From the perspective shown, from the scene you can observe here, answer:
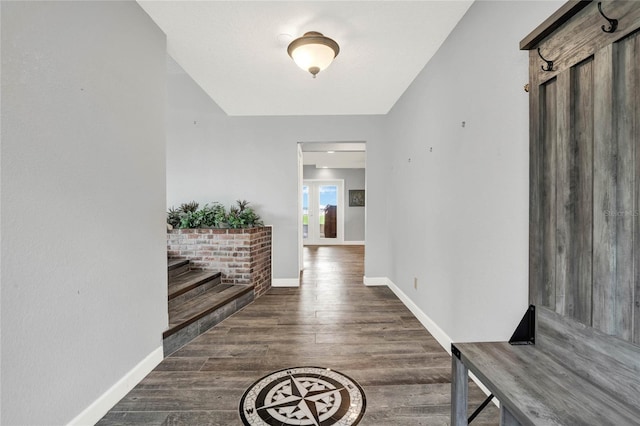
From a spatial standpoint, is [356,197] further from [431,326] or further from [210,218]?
[431,326]

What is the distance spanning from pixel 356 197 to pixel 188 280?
22.1 ft

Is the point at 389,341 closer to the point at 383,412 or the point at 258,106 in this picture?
the point at 383,412

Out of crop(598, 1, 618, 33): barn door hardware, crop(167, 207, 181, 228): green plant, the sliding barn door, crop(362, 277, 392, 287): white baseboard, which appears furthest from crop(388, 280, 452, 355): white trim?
crop(167, 207, 181, 228): green plant

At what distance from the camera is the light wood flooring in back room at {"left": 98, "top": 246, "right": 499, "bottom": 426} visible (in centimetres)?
156

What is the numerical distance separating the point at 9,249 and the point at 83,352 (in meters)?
0.66

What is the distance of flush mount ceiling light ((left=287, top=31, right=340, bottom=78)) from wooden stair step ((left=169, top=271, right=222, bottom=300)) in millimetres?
2401

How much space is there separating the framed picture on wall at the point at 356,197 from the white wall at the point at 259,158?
497 cm

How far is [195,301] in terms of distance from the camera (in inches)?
112

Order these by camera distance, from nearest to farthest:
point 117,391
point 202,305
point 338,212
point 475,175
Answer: point 117,391, point 475,175, point 202,305, point 338,212

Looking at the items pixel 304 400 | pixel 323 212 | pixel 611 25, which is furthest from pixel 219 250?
pixel 323 212

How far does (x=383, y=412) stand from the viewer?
5.12 feet

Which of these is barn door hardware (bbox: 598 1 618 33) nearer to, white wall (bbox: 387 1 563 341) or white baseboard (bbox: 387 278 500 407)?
white wall (bbox: 387 1 563 341)

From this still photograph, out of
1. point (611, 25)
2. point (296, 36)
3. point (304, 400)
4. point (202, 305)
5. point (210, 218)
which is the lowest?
point (304, 400)

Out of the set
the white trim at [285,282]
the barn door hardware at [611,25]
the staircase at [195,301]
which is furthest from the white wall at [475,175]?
the staircase at [195,301]
